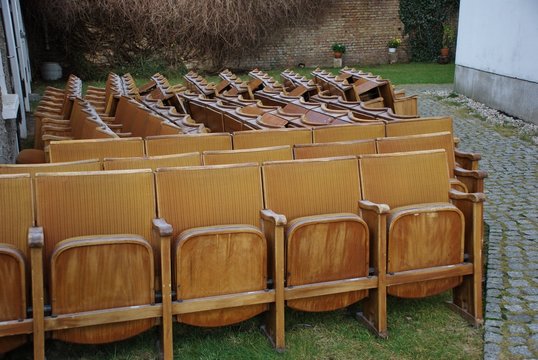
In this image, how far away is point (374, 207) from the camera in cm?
308

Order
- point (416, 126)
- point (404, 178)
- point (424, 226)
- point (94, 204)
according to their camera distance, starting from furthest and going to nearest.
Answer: point (416, 126)
point (404, 178)
point (424, 226)
point (94, 204)

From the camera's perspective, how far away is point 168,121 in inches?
208

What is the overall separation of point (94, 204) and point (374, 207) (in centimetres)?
133

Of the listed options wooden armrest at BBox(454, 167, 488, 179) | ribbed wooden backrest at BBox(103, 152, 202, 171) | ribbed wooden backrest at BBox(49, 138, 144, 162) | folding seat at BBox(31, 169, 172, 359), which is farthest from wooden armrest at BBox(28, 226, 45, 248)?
wooden armrest at BBox(454, 167, 488, 179)

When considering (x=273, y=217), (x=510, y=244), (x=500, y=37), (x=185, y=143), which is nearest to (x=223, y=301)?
(x=273, y=217)

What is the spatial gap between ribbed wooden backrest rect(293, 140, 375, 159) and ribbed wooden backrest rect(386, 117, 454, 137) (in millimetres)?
789

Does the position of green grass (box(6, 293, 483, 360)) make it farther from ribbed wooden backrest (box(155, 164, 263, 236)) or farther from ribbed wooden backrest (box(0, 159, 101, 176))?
ribbed wooden backrest (box(0, 159, 101, 176))

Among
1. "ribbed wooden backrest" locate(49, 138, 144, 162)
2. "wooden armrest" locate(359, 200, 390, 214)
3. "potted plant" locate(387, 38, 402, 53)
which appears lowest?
"wooden armrest" locate(359, 200, 390, 214)

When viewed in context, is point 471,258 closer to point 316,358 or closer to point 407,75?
point 316,358

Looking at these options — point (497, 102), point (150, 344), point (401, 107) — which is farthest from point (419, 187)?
point (497, 102)

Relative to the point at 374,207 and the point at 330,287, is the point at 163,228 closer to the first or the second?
the point at 330,287

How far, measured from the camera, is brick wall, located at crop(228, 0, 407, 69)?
20.0 meters

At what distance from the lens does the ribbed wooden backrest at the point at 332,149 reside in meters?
3.73

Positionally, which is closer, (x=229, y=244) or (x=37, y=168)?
(x=229, y=244)
